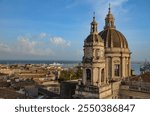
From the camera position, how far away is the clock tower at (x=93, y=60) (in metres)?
8.25

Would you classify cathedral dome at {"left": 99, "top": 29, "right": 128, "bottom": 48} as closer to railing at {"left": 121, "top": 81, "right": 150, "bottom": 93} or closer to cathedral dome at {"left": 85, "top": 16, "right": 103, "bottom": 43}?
cathedral dome at {"left": 85, "top": 16, "right": 103, "bottom": 43}

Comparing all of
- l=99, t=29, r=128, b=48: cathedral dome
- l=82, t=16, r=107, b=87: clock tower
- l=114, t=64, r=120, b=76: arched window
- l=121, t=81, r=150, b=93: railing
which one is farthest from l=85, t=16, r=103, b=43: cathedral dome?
l=114, t=64, r=120, b=76: arched window

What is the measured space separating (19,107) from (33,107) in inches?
13.1

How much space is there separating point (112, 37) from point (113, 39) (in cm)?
10

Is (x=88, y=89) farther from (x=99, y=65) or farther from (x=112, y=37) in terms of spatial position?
(x=112, y=37)

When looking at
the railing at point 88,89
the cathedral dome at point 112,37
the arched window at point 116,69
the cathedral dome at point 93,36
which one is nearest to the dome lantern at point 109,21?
the cathedral dome at point 112,37

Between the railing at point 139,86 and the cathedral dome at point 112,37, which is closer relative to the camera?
the railing at point 139,86

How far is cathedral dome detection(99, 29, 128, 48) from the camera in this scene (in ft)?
32.7

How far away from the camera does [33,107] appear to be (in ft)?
18.8

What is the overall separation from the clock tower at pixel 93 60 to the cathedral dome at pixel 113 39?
1519mm

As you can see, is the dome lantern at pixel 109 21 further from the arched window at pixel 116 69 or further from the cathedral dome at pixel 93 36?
the cathedral dome at pixel 93 36

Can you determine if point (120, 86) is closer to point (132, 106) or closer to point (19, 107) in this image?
point (132, 106)

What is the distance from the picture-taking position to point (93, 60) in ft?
27.0

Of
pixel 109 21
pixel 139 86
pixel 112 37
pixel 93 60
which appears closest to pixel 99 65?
pixel 93 60
